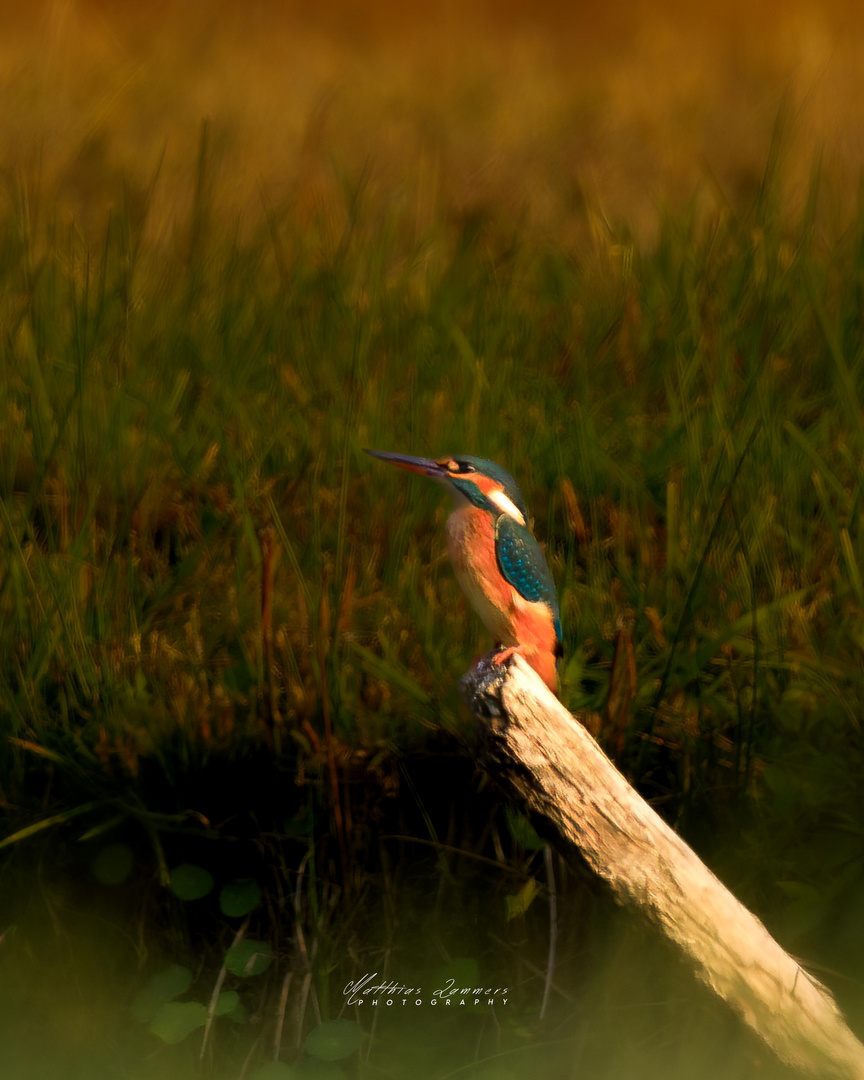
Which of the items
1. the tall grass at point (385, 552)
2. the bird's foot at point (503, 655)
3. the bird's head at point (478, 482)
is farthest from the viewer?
the tall grass at point (385, 552)

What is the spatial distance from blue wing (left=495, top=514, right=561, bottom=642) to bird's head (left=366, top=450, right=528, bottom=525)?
0.14 feet

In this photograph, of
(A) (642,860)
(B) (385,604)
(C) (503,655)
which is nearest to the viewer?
(A) (642,860)

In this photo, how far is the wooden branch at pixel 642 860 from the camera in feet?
5.93

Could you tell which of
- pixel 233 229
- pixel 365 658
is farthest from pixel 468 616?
pixel 233 229

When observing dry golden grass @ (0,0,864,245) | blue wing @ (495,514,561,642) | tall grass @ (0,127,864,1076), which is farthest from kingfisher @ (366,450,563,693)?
dry golden grass @ (0,0,864,245)

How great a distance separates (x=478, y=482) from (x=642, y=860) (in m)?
0.69

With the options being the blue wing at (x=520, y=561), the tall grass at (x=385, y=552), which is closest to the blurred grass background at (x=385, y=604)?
the tall grass at (x=385, y=552)

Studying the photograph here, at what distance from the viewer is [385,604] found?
249 centimetres

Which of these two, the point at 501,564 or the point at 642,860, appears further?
the point at 501,564

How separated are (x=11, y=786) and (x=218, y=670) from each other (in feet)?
1.47

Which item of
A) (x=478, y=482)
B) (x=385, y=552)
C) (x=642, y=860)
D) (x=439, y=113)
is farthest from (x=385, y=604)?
(x=439, y=113)

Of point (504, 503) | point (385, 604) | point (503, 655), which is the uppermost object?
point (504, 503)

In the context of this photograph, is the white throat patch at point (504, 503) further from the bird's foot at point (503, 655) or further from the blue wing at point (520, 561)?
the bird's foot at point (503, 655)

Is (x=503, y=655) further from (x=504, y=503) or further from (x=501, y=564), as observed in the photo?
(x=504, y=503)
